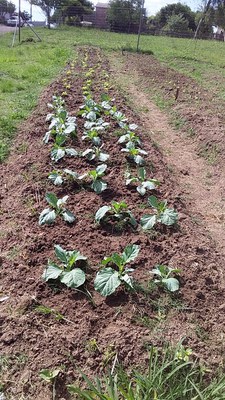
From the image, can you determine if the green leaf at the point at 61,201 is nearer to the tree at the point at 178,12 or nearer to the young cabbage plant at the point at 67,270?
the young cabbage plant at the point at 67,270

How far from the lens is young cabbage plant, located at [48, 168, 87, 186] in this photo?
384 cm

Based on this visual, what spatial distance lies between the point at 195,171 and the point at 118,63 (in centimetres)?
962

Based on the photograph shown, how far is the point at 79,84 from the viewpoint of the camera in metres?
8.48

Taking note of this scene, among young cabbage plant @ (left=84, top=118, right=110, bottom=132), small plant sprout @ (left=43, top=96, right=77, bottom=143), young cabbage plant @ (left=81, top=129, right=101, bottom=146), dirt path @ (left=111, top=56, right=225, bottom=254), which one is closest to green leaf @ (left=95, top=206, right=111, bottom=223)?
dirt path @ (left=111, top=56, right=225, bottom=254)

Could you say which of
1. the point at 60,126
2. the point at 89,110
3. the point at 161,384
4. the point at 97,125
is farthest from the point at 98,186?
the point at 89,110

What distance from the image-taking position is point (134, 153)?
4492 mm

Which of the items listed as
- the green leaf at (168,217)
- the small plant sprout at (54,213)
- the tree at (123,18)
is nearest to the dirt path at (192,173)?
the green leaf at (168,217)

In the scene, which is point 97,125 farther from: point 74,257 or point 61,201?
point 74,257

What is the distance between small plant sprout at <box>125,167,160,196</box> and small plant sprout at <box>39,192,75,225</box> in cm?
84

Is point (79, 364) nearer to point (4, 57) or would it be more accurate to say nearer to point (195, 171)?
point (195, 171)

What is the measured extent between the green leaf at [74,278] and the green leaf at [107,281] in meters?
0.11

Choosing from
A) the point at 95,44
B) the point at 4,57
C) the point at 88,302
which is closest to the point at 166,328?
the point at 88,302

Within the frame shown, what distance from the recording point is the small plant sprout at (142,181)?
12.4 feet

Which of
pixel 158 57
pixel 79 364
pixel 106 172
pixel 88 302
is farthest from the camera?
pixel 158 57
